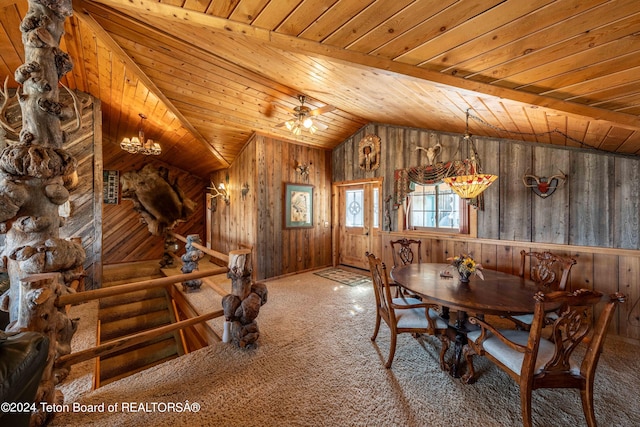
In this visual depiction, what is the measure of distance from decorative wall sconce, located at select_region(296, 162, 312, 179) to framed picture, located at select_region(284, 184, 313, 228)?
0.25m

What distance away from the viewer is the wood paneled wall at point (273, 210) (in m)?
4.73

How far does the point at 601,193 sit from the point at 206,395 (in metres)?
4.55

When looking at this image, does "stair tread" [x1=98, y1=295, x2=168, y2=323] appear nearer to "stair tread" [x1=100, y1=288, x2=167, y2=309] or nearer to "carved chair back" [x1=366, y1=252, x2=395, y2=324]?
"stair tread" [x1=100, y1=288, x2=167, y2=309]

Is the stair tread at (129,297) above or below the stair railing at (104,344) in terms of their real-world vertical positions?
below

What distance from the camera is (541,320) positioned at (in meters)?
1.38

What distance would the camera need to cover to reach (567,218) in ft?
9.87

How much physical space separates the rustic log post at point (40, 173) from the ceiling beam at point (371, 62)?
2.09ft

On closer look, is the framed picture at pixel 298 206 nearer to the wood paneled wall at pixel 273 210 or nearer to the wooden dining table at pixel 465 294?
the wood paneled wall at pixel 273 210

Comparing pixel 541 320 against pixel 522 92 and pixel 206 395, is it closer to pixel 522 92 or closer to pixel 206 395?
pixel 522 92

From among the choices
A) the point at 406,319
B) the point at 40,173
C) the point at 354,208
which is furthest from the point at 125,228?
the point at 406,319

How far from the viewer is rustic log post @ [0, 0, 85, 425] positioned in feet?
5.68

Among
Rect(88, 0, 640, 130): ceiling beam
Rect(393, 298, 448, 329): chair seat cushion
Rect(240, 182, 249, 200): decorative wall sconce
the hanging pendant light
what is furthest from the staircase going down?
the hanging pendant light

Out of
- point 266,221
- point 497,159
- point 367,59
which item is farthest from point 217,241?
point 497,159

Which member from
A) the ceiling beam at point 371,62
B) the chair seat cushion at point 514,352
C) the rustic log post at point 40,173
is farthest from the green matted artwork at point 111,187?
the chair seat cushion at point 514,352
